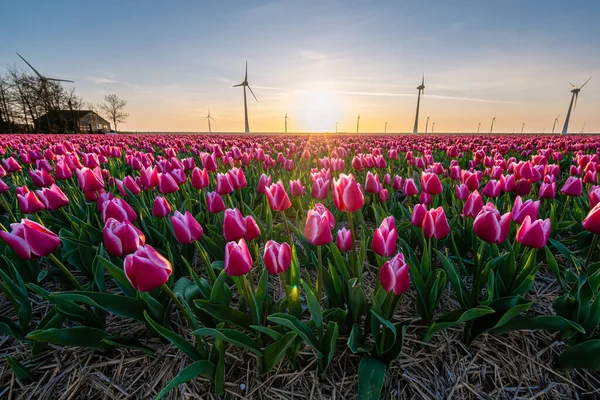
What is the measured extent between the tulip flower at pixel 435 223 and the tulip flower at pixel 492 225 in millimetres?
185

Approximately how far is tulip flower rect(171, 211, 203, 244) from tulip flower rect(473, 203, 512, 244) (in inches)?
64.4

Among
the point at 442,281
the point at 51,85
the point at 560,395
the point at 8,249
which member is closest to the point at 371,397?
the point at 442,281

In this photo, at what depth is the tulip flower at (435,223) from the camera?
6.31 ft

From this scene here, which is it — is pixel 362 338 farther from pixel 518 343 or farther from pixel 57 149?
pixel 57 149

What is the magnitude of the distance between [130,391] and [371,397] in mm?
1243

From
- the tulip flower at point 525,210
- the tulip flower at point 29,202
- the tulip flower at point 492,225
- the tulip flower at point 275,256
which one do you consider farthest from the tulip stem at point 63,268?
the tulip flower at point 525,210

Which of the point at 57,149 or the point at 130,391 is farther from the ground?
the point at 57,149

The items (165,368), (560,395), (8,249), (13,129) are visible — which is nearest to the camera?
(560,395)

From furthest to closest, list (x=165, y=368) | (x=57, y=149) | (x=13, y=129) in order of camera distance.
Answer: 1. (x=13, y=129)
2. (x=57, y=149)
3. (x=165, y=368)

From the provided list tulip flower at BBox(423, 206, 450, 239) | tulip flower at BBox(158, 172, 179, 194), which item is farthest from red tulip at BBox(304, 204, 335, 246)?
tulip flower at BBox(158, 172, 179, 194)

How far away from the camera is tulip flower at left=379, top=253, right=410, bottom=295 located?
1451 mm

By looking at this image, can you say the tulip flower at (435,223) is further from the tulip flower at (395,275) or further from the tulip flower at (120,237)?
the tulip flower at (120,237)

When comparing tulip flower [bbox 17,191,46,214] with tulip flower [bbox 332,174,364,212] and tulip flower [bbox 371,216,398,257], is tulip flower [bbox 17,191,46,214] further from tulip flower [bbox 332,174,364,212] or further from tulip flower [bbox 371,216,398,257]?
tulip flower [bbox 371,216,398,257]

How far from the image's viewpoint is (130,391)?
164 cm
